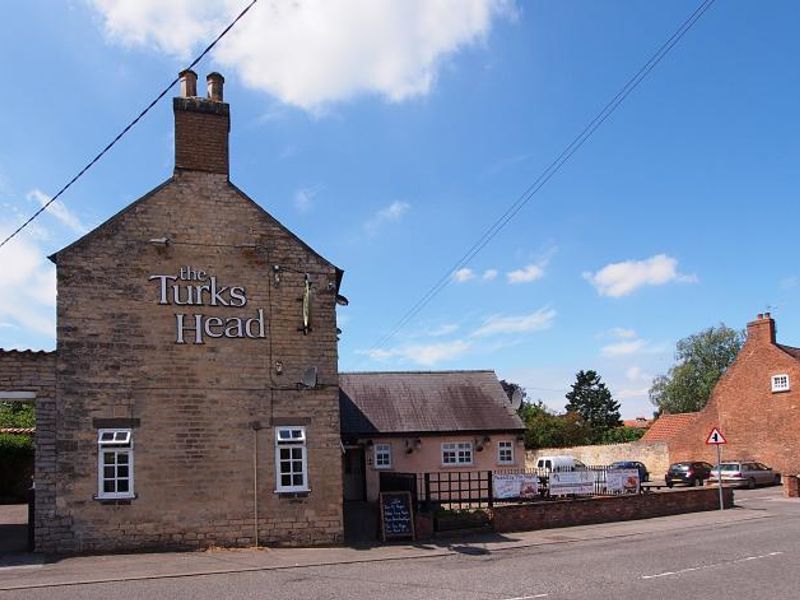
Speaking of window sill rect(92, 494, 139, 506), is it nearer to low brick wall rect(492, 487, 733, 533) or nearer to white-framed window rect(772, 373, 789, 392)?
→ low brick wall rect(492, 487, 733, 533)

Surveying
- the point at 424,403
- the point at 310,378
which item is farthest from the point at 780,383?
the point at 310,378

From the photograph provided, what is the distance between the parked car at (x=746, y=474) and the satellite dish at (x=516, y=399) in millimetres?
11128

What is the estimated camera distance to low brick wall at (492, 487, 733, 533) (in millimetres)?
20297

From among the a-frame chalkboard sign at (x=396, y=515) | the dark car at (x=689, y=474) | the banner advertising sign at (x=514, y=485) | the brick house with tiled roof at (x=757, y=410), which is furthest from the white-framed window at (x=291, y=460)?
the brick house with tiled roof at (x=757, y=410)

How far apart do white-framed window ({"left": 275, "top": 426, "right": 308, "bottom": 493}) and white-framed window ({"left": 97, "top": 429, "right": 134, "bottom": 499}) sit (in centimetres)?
316

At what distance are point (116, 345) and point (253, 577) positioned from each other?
253 inches

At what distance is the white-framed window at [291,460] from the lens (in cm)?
1780

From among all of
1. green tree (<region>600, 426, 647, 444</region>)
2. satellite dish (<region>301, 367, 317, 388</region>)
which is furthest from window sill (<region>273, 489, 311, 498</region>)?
green tree (<region>600, 426, 647, 444</region>)

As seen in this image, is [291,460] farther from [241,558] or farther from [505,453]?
[505,453]

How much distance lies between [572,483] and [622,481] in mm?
2287

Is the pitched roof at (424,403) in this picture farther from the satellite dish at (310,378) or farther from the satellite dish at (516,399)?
the satellite dish at (310,378)

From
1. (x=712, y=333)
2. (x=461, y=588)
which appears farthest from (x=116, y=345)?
(x=712, y=333)

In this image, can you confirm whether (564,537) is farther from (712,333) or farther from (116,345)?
(712,333)

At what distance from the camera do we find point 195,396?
1756 centimetres
